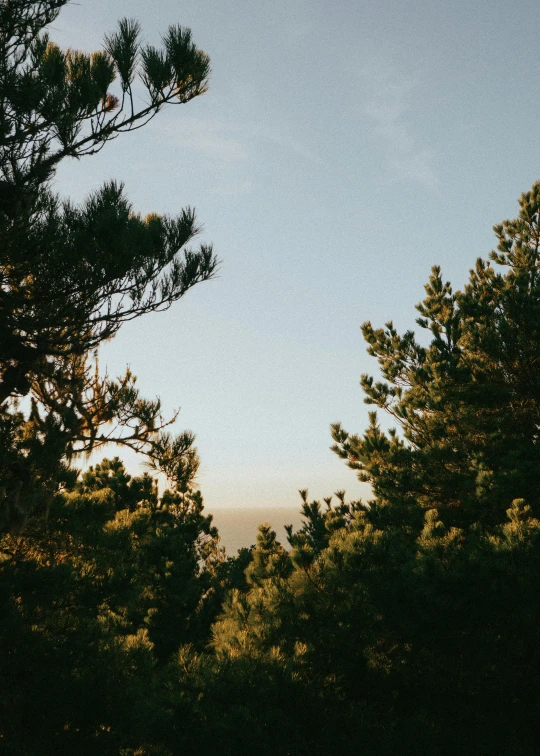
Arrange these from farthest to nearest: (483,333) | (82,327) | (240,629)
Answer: (483,333) < (82,327) < (240,629)

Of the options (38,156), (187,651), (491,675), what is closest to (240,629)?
(187,651)

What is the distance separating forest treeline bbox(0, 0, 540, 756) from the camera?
6652 millimetres

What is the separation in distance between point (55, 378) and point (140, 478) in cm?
460

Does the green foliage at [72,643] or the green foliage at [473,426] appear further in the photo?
the green foliage at [473,426]

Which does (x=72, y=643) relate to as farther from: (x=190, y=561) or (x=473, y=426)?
(x=473, y=426)

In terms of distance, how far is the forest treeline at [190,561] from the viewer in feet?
→ 21.8

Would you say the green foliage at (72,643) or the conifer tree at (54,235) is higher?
the conifer tree at (54,235)

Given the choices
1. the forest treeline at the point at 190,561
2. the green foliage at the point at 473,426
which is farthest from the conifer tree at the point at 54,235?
the green foliage at the point at 473,426

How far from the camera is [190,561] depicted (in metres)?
13.1

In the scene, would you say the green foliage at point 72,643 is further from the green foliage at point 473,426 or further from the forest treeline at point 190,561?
the green foliage at point 473,426

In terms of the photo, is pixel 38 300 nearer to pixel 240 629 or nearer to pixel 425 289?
pixel 240 629

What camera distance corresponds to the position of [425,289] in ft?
47.3

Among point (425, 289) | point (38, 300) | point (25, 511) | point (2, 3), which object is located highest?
point (2, 3)

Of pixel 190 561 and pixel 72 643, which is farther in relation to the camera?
pixel 190 561
